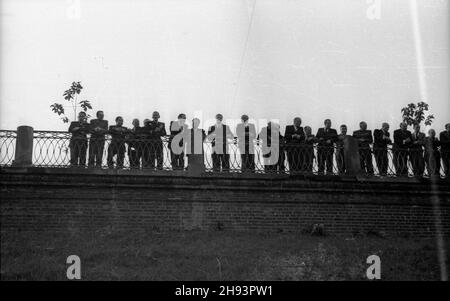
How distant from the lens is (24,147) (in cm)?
1299

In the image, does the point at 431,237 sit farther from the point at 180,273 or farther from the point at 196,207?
the point at 180,273

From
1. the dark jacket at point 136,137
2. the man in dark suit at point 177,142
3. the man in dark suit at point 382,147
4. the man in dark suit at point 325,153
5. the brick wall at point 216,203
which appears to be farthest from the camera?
the man in dark suit at point 382,147

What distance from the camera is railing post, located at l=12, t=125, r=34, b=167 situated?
42.4 ft

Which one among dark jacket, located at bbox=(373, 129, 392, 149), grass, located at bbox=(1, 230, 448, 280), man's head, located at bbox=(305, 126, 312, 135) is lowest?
grass, located at bbox=(1, 230, 448, 280)

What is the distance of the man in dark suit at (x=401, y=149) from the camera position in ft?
46.8

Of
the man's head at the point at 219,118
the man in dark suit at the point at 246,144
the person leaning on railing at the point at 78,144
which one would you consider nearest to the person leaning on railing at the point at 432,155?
the man in dark suit at the point at 246,144

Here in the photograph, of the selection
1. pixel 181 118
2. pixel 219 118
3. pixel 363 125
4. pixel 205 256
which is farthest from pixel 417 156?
pixel 205 256

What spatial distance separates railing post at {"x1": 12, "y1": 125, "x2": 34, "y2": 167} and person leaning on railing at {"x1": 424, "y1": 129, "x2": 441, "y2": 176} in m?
9.53

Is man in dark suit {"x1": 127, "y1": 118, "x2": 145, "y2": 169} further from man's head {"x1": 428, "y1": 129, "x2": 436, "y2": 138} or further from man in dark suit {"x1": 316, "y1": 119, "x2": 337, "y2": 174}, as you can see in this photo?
man's head {"x1": 428, "y1": 129, "x2": 436, "y2": 138}

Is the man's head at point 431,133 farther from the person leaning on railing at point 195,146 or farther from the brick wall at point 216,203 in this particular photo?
the person leaning on railing at point 195,146

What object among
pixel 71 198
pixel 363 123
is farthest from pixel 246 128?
pixel 71 198

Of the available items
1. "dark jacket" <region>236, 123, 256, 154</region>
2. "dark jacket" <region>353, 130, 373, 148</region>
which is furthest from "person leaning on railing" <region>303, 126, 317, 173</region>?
"dark jacket" <region>236, 123, 256, 154</region>

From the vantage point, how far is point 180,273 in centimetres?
1055

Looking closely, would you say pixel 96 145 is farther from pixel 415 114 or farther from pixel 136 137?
pixel 415 114
